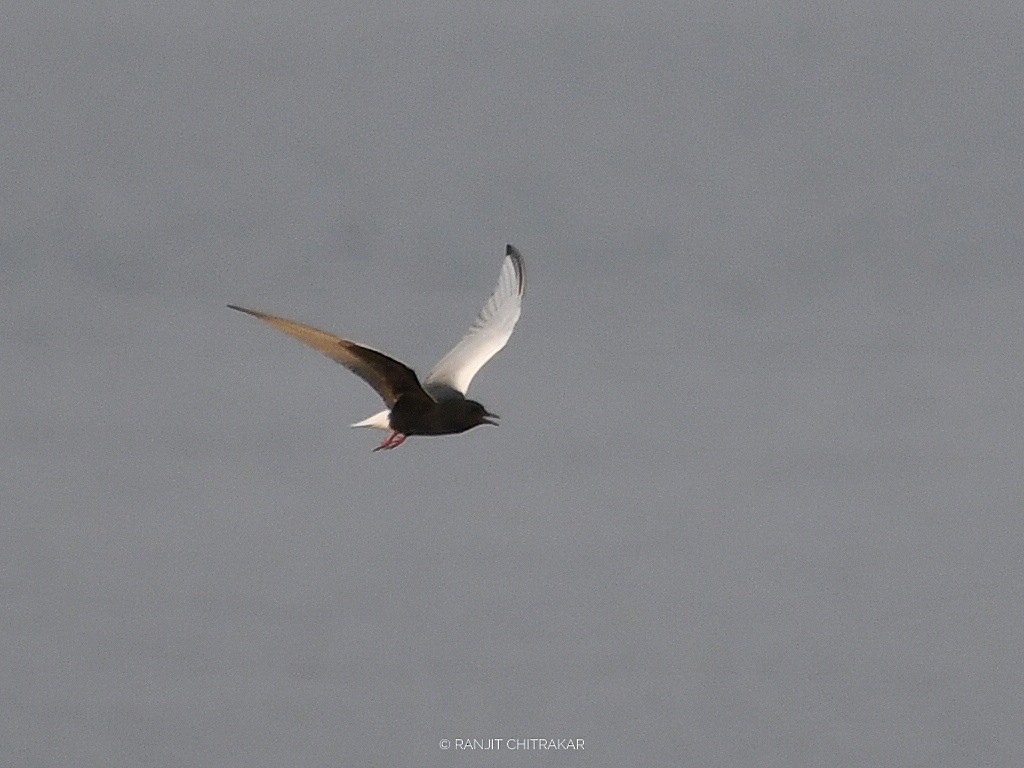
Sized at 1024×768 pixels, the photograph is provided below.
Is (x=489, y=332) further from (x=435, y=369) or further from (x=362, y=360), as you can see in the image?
(x=362, y=360)

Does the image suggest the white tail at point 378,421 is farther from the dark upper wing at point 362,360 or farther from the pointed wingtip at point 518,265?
the pointed wingtip at point 518,265

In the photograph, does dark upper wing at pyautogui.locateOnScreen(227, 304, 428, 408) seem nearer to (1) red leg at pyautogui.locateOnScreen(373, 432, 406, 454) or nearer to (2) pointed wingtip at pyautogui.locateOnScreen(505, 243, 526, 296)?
(1) red leg at pyautogui.locateOnScreen(373, 432, 406, 454)

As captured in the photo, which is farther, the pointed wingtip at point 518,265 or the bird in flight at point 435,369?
the pointed wingtip at point 518,265

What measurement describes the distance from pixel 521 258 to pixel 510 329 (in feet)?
4.37

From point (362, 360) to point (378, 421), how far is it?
361 centimetres

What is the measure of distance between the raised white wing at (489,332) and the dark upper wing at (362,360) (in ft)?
12.9

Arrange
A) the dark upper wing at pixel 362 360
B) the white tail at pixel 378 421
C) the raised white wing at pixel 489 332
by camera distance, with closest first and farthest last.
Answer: the dark upper wing at pixel 362 360
the white tail at pixel 378 421
the raised white wing at pixel 489 332

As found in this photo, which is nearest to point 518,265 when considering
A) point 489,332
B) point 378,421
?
point 489,332

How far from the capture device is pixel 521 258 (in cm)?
4044

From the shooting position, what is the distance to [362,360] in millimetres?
32625

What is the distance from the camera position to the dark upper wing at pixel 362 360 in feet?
102

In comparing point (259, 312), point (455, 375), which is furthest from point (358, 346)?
point (455, 375)

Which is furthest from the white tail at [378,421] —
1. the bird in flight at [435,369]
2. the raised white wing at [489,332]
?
the raised white wing at [489,332]

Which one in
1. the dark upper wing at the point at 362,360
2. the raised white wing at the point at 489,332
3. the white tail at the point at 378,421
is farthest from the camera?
the raised white wing at the point at 489,332
